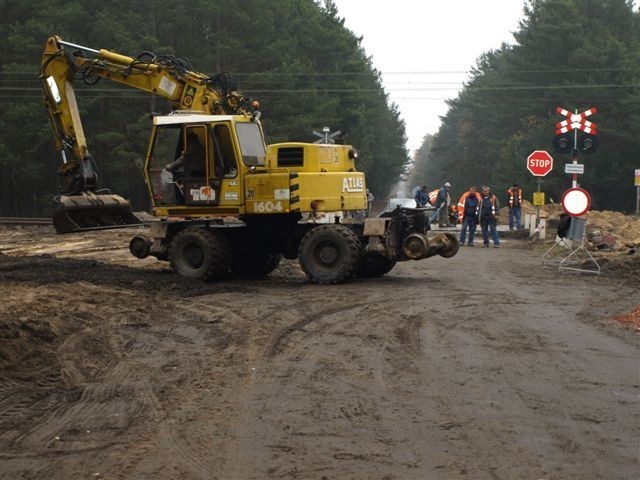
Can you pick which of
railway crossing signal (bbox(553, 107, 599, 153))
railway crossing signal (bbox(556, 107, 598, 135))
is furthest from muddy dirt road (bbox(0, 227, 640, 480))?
railway crossing signal (bbox(556, 107, 598, 135))

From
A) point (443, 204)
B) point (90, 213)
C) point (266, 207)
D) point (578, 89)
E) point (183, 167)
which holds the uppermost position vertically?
point (578, 89)

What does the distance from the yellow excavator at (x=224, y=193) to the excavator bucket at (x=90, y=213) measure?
0.02m

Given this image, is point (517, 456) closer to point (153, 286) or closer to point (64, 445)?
point (64, 445)

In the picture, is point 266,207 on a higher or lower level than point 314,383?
higher

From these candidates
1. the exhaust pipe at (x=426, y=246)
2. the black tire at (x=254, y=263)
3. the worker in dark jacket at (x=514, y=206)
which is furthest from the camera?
the worker in dark jacket at (x=514, y=206)

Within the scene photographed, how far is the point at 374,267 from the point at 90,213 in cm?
553

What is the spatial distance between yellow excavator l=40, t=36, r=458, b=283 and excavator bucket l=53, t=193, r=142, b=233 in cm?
2

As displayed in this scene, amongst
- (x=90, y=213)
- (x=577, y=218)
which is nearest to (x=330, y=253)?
(x=90, y=213)

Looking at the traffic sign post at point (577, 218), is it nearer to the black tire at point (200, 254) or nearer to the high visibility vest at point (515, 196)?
the black tire at point (200, 254)

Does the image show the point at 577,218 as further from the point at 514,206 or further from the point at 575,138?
the point at 514,206

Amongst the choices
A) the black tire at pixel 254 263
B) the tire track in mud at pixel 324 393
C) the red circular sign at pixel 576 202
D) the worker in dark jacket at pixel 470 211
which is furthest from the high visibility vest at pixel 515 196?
the tire track in mud at pixel 324 393

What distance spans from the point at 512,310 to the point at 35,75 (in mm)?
39624

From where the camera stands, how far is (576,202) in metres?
17.9

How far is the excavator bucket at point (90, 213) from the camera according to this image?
16375mm
